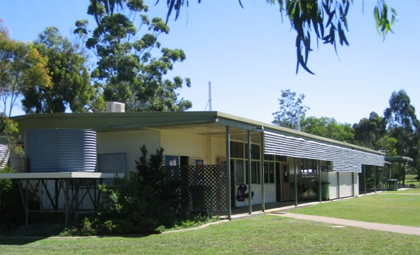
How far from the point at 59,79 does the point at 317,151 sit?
1522 centimetres

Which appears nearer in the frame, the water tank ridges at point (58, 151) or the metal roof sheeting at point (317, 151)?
the water tank ridges at point (58, 151)

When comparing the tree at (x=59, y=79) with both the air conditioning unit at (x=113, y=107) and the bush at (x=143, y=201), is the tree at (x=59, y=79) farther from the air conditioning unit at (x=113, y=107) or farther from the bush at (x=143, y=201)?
the bush at (x=143, y=201)

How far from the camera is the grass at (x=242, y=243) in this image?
9.63 meters

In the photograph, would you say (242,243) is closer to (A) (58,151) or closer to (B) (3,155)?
(A) (58,151)

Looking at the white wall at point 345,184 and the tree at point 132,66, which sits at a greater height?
the tree at point 132,66

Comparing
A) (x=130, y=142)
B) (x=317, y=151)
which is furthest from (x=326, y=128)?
(x=130, y=142)

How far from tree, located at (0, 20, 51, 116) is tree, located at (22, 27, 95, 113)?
19.6 feet

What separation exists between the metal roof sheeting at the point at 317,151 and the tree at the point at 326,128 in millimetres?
28523

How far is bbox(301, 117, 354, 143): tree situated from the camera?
6388 centimetres

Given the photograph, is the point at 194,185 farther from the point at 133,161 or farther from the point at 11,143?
the point at 11,143

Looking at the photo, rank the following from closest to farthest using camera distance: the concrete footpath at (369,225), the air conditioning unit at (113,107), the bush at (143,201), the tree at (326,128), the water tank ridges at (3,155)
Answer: the bush at (143,201) → the concrete footpath at (369,225) → the water tank ridges at (3,155) → the air conditioning unit at (113,107) → the tree at (326,128)

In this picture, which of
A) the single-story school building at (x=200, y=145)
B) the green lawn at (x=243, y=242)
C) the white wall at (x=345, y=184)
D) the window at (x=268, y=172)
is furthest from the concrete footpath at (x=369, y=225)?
the white wall at (x=345, y=184)

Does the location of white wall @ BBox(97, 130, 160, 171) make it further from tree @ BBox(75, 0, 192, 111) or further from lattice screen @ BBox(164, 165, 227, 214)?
tree @ BBox(75, 0, 192, 111)

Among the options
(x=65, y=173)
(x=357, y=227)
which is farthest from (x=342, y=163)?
(x=65, y=173)
